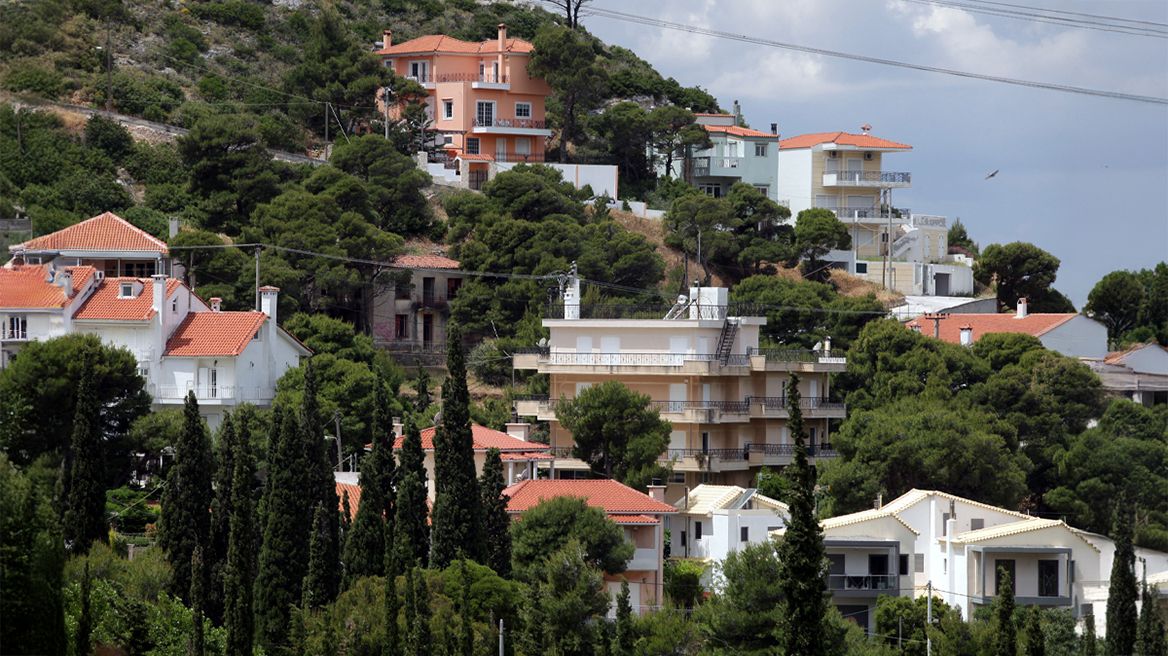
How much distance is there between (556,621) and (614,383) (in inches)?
714

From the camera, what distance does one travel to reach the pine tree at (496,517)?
3841 centimetres

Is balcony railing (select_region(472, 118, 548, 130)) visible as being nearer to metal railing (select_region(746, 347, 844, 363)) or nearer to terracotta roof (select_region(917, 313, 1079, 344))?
terracotta roof (select_region(917, 313, 1079, 344))

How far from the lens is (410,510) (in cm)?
3722

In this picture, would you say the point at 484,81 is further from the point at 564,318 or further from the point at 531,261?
the point at 564,318

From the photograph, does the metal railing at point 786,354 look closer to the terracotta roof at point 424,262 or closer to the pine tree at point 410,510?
the terracotta roof at point 424,262

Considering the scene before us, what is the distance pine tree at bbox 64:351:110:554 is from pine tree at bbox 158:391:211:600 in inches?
63.5

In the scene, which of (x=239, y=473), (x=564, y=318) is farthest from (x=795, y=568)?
(x=564, y=318)

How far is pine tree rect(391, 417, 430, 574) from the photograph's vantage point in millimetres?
35719

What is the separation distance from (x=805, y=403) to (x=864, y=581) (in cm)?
1622

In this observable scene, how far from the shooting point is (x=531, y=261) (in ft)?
A: 216

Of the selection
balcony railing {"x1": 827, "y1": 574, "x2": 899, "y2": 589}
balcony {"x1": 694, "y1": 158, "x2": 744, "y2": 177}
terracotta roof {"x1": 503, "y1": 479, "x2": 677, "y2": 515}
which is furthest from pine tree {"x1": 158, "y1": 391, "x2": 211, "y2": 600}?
balcony {"x1": 694, "y1": 158, "x2": 744, "y2": 177}

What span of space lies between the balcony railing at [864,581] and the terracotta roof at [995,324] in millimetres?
25140

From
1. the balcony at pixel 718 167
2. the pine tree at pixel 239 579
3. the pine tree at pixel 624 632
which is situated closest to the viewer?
the pine tree at pixel 624 632

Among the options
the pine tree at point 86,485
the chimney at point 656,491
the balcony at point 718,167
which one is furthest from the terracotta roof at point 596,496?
the balcony at point 718,167
